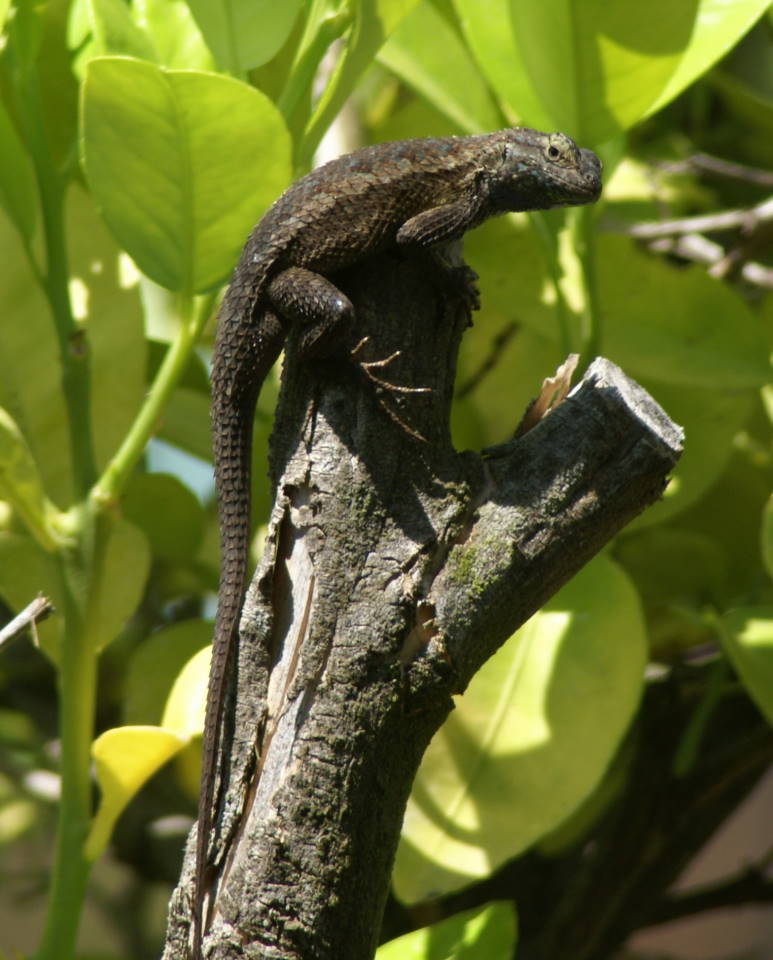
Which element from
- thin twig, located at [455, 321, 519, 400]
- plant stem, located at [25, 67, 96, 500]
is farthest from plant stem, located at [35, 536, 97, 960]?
thin twig, located at [455, 321, 519, 400]

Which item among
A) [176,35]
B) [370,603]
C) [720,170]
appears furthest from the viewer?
[720,170]

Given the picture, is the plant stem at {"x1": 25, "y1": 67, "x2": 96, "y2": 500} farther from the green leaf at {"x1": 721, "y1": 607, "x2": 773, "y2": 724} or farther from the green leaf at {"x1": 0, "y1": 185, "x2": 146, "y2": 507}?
the green leaf at {"x1": 721, "y1": 607, "x2": 773, "y2": 724}

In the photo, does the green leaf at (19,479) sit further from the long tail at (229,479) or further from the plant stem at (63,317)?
the long tail at (229,479)

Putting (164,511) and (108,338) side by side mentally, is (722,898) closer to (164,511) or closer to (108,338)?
(164,511)

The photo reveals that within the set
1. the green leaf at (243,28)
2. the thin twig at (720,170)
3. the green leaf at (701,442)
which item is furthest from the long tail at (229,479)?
the thin twig at (720,170)

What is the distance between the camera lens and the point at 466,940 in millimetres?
1232

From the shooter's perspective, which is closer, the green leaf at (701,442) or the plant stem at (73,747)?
the plant stem at (73,747)

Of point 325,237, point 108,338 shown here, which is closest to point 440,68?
point 325,237

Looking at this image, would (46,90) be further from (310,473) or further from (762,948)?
(762,948)

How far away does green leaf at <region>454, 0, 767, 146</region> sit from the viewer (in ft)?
4.51

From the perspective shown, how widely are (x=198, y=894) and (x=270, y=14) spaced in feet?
2.85

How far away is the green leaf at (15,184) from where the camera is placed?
1291 mm

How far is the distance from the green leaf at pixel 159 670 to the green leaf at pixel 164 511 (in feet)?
0.53

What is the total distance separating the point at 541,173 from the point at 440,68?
0.18 metres
